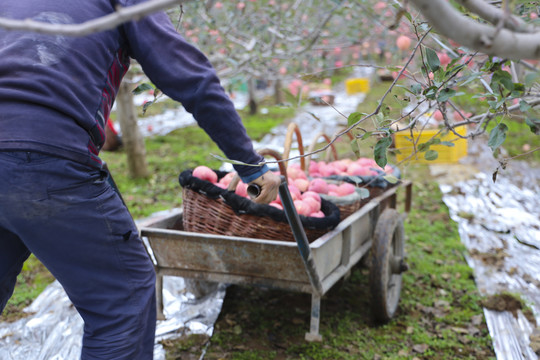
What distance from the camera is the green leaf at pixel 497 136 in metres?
1.49

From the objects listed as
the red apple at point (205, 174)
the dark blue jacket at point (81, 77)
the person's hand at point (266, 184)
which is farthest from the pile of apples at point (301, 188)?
the dark blue jacket at point (81, 77)

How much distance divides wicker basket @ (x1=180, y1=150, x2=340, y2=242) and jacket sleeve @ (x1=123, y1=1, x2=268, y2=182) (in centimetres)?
47

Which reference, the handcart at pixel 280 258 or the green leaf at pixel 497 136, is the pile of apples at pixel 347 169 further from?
the green leaf at pixel 497 136

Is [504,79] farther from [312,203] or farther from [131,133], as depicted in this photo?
[131,133]

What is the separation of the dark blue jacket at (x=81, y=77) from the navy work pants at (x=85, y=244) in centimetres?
7

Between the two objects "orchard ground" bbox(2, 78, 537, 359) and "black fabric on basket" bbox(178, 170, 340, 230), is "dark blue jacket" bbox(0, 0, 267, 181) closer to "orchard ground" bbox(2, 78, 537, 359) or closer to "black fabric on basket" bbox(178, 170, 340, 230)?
"black fabric on basket" bbox(178, 170, 340, 230)

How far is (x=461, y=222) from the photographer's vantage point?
4359 millimetres

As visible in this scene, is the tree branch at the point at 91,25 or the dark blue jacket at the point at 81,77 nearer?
the tree branch at the point at 91,25

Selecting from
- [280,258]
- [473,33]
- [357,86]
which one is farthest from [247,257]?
[357,86]

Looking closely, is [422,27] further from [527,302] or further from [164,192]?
[164,192]

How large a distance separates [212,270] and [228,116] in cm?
96

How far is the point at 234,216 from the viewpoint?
2.31 m

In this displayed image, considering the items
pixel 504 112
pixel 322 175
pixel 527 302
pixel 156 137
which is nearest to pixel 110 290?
pixel 504 112

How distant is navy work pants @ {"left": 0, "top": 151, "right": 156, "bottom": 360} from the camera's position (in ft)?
4.58
